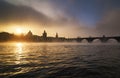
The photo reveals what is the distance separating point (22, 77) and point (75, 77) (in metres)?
4.96

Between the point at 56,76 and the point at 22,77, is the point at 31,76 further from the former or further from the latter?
the point at 56,76

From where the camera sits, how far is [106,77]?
1102cm

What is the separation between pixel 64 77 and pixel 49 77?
1.42 metres

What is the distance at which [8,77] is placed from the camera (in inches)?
430

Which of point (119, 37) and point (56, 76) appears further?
point (119, 37)

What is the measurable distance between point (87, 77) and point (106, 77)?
5.87 feet

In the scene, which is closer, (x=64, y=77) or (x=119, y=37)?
(x=64, y=77)

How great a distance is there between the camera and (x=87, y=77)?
36.2 ft

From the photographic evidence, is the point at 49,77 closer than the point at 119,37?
Yes

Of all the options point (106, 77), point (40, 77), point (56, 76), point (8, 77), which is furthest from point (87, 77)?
point (8, 77)

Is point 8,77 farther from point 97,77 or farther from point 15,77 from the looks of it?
point 97,77

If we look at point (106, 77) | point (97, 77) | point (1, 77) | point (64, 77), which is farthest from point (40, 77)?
point (106, 77)

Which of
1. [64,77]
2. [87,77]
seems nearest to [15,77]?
[64,77]

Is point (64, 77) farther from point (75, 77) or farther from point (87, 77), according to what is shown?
point (87, 77)
